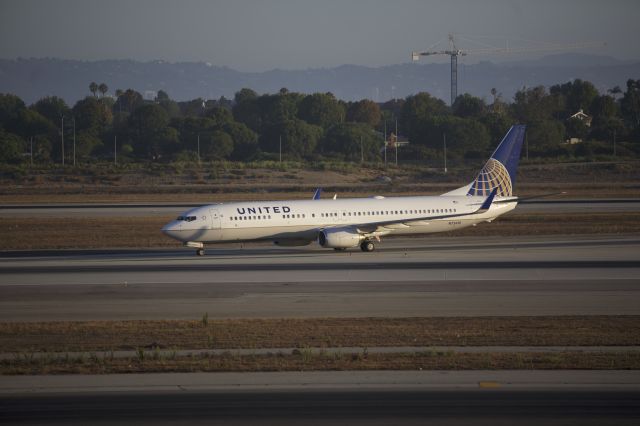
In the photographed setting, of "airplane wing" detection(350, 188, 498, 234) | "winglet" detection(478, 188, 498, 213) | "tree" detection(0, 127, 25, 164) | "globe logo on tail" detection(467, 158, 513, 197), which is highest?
"tree" detection(0, 127, 25, 164)

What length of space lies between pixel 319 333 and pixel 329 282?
1017cm

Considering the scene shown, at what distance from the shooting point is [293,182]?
110m

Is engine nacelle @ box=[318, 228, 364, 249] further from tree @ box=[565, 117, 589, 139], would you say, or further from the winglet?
tree @ box=[565, 117, 589, 139]

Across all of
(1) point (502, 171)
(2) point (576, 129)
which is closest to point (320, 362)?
(1) point (502, 171)

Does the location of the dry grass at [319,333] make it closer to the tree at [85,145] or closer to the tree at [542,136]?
the tree at [542,136]

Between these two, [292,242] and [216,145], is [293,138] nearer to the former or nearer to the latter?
[216,145]

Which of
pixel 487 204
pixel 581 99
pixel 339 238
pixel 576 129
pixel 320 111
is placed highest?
pixel 581 99

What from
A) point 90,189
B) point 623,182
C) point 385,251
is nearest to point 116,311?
point 385,251

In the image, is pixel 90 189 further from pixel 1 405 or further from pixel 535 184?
pixel 1 405

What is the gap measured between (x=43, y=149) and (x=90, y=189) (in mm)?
58757

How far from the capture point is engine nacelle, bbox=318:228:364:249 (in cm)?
4462

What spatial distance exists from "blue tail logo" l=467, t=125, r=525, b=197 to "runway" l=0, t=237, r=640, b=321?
459 centimetres

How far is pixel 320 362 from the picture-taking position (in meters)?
21.1

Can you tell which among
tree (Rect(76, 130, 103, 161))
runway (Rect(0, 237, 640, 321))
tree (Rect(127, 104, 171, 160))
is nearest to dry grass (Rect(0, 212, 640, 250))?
runway (Rect(0, 237, 640, 321))
